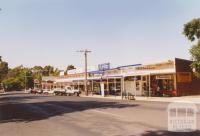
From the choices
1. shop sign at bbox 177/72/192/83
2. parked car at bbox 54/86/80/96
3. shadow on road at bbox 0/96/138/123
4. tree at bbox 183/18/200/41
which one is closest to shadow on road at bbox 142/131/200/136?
shadow on road at bbox 0/96/138/123

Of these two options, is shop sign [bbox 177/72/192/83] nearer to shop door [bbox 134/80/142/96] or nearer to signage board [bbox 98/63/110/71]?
shop door [bbox 134/80/142/96]

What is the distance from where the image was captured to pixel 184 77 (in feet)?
154

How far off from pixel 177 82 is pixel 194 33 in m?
16.1

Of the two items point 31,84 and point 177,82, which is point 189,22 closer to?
point 177,82

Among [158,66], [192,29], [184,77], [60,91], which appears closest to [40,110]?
[158,66]

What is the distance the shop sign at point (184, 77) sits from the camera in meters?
46.1

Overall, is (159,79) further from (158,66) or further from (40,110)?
(40,110)

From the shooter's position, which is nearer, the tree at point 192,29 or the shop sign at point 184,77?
the shop sign at point 184,77

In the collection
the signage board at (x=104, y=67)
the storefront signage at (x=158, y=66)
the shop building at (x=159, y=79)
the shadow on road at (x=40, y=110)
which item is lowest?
the shadow on road at (x=40, y=110)

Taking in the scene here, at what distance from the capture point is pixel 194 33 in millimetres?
58531

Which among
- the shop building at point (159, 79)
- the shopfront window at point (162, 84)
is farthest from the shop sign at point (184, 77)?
the shopfront window at point (162, 84)

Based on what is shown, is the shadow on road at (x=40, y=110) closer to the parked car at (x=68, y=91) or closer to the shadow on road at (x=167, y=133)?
the shadow on road at (x=167, y=133)

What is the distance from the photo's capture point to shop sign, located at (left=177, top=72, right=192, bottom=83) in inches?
1813

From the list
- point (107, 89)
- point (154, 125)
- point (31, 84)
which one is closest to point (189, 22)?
point (107, 89)
